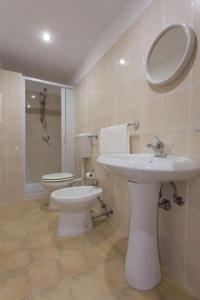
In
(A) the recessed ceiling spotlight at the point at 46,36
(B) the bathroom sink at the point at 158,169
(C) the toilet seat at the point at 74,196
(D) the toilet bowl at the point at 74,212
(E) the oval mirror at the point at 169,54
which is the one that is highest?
(A) the recessed ceiling spotlight at the point at 46,36

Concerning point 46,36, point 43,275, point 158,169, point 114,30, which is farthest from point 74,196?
point 46,36

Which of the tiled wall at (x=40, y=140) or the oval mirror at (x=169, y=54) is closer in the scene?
the oval mirror at (x=169, y=54)

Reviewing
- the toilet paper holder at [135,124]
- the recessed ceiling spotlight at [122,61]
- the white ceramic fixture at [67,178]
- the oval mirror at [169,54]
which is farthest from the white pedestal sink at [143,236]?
the white ceramic fixture at [67,178]

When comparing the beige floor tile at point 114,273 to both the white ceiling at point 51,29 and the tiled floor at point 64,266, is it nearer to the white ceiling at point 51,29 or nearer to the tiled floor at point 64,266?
the tiled floor at point 64,266

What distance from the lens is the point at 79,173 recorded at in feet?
8.79

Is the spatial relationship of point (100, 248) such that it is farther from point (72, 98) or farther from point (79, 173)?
point (72, 98)

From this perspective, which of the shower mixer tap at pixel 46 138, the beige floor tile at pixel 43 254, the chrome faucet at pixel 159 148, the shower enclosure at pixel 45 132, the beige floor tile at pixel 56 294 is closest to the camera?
the beige floor tile at pixel 56 294

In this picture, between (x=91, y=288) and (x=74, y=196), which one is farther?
(x=74, y=196)

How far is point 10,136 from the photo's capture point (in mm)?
2391

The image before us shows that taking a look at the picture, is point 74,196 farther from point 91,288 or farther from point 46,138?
point 46,138

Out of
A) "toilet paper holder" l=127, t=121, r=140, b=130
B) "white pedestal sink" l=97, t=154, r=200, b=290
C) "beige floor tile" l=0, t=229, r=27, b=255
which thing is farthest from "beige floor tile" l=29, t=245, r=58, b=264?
"toilet paper holder" l=127, t=121, r=140, b=130

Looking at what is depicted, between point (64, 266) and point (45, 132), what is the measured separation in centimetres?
254

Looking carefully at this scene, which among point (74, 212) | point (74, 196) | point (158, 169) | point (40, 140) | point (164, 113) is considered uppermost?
point (164, 113)

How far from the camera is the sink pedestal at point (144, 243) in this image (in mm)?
1016
